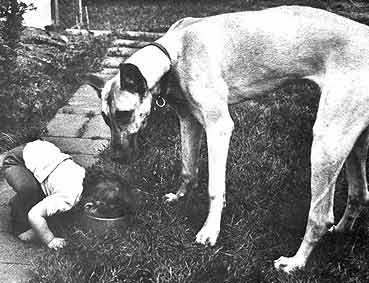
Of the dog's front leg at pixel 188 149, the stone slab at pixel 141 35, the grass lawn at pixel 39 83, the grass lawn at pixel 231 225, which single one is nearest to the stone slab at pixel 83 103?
the grass lawn at pixel 39 83

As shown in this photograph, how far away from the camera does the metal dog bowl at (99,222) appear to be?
3699 millimetres

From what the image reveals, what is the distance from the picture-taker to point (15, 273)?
135 inches

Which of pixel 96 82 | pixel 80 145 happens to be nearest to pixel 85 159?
pixel 80 145

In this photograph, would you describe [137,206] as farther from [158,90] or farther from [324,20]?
[324,20]

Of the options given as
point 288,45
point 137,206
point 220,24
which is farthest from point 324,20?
point 137,206

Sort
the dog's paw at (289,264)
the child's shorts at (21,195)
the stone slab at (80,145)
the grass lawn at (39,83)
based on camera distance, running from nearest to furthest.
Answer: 1. the dog's paw at (289,264)
2. the child's shorts at (21,195)
3. the stone slab at (80,145)
4. the grass lawn at (39,83)

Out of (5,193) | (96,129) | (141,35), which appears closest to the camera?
(5,193)

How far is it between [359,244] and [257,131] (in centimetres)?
190

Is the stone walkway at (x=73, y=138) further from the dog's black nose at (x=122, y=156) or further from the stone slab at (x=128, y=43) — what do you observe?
the dog's black nose at (x=122, y=156)

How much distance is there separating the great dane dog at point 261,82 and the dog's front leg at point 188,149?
0.36 m

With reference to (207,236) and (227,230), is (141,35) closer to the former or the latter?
(227,230)

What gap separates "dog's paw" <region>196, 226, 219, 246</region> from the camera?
3727 millimetres

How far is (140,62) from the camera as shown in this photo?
3.67 meters

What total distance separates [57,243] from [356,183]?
7.12 ft
